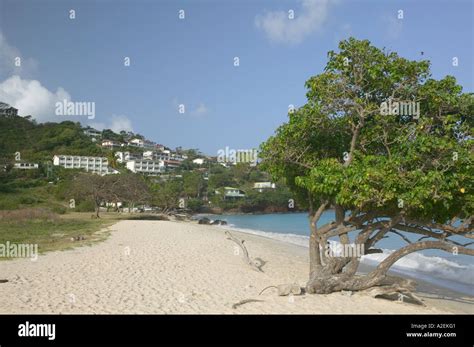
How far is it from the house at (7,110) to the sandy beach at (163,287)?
109237 mm

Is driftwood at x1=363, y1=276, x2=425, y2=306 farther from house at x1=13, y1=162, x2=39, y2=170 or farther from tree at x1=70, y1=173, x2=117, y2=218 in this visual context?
house at x1=13, y1=162, x2=39, y2=170

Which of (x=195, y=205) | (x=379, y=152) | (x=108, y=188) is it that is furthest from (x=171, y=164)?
(x=379, y=152)

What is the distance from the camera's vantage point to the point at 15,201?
45594mm

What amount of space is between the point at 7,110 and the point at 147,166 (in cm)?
4123

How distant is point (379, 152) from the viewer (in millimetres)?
11336

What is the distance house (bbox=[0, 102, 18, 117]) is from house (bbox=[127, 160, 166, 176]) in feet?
117

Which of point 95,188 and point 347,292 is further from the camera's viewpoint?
point 95,188

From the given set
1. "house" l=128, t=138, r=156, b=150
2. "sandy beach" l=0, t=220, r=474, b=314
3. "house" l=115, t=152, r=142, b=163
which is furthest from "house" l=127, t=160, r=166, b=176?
"sandy beach" l=0, t=220, r=474, b=314

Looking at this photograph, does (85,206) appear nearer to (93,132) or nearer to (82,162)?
(82,162)

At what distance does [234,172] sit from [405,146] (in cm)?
10221

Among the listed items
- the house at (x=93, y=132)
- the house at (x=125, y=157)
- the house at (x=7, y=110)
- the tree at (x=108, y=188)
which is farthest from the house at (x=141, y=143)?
the tree at (x=108, y=188)

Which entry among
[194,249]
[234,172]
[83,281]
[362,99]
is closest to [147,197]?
[194,249]
